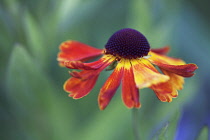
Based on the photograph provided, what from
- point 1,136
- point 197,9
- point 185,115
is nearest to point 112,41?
point 1,136

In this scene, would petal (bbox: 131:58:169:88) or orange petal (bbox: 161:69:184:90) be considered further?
orange petal (bbox: 161:69:184:90)

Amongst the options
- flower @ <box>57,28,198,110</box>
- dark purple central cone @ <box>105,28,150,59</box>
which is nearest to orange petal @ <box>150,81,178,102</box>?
flower @ <box>57,28,198,110</box>

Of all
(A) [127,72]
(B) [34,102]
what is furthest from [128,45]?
(B) [34,102]

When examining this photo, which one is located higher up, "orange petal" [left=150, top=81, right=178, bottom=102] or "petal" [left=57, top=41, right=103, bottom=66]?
"petal" [left=57, top=41, right=103, bottom=66]

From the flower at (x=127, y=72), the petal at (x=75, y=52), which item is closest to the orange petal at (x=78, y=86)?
the flower at (x=127, y=72)

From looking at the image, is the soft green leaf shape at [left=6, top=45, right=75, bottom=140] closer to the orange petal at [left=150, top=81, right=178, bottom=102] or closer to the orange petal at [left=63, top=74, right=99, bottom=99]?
the orange petal at [left=63, top=74, right=99, bottom=99]

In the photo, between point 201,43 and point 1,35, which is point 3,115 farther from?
point 201,43

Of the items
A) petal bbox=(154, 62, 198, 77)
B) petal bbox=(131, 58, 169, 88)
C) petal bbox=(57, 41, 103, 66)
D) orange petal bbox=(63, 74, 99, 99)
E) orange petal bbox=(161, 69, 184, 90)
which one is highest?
petal bbox=(57, 41, 103, 66)
